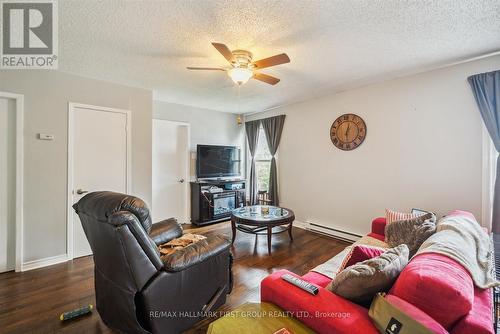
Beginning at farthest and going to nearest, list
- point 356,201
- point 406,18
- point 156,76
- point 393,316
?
point 356,201 < point 156,76 < point 406,18 < point 393,316

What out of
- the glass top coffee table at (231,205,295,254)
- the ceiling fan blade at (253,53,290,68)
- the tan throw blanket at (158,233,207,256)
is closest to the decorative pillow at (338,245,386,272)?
the tan throw blanket at (158,233,207,256)

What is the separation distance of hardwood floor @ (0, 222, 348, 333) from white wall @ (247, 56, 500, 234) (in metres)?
0.77

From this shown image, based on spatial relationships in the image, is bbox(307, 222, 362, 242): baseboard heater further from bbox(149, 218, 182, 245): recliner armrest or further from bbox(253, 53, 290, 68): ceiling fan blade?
bbox(253, 53, 290, 68): ceiling fan blade

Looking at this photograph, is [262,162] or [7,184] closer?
[7,184]

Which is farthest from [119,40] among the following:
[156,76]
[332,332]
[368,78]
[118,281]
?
[368,78]

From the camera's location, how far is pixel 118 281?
4.87ft

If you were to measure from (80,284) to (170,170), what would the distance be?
244 cm

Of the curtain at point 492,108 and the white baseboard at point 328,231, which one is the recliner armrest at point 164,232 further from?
the curtain at point 492,108

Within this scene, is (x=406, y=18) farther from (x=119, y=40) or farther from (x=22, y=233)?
(x=22, y=233)

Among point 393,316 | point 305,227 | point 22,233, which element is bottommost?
point 305,227

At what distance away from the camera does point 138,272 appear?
54.2 inches

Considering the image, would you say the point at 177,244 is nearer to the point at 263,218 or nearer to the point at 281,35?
the point at 263,218

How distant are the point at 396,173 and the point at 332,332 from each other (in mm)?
2769

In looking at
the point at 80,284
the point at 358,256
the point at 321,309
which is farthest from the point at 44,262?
the point at 358,256
